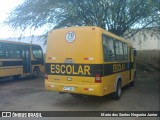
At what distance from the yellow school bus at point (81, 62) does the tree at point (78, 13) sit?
707 cm

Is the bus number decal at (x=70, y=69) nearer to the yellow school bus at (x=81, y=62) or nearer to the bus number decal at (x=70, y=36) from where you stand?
the yellow school bus at (x=81, y=62)

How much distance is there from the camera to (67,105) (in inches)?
381

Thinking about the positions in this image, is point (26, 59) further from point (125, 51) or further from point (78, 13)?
point (125, 51)

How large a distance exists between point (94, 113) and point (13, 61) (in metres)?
10.0

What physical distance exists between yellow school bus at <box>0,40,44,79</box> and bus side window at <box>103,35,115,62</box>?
26.9ft

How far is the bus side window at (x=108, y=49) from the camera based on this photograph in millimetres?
9536

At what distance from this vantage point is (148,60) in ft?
92.1

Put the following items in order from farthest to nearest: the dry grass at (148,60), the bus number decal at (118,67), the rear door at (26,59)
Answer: the dry grass at (148,60), the rear door at (26,59), the bus number decal at (118,67)

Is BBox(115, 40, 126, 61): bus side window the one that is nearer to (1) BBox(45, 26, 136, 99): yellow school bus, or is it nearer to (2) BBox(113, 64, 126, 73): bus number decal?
(2) BBox(113, 64, 126, 73): bus number decal

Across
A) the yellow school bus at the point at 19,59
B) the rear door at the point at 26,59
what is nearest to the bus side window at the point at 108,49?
the yellow school bus at the point at 19,59

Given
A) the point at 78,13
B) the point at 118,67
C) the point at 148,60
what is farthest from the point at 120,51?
the point at 148,60

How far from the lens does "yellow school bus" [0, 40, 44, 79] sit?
16.4 meters

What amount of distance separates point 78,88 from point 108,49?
198 cm

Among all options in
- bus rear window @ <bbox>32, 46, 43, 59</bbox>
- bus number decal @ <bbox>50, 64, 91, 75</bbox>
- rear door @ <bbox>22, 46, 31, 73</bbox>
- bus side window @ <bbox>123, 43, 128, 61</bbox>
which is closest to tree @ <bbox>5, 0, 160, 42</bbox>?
rear door @ <bbox>22, 46, 31, 73</bbox>
